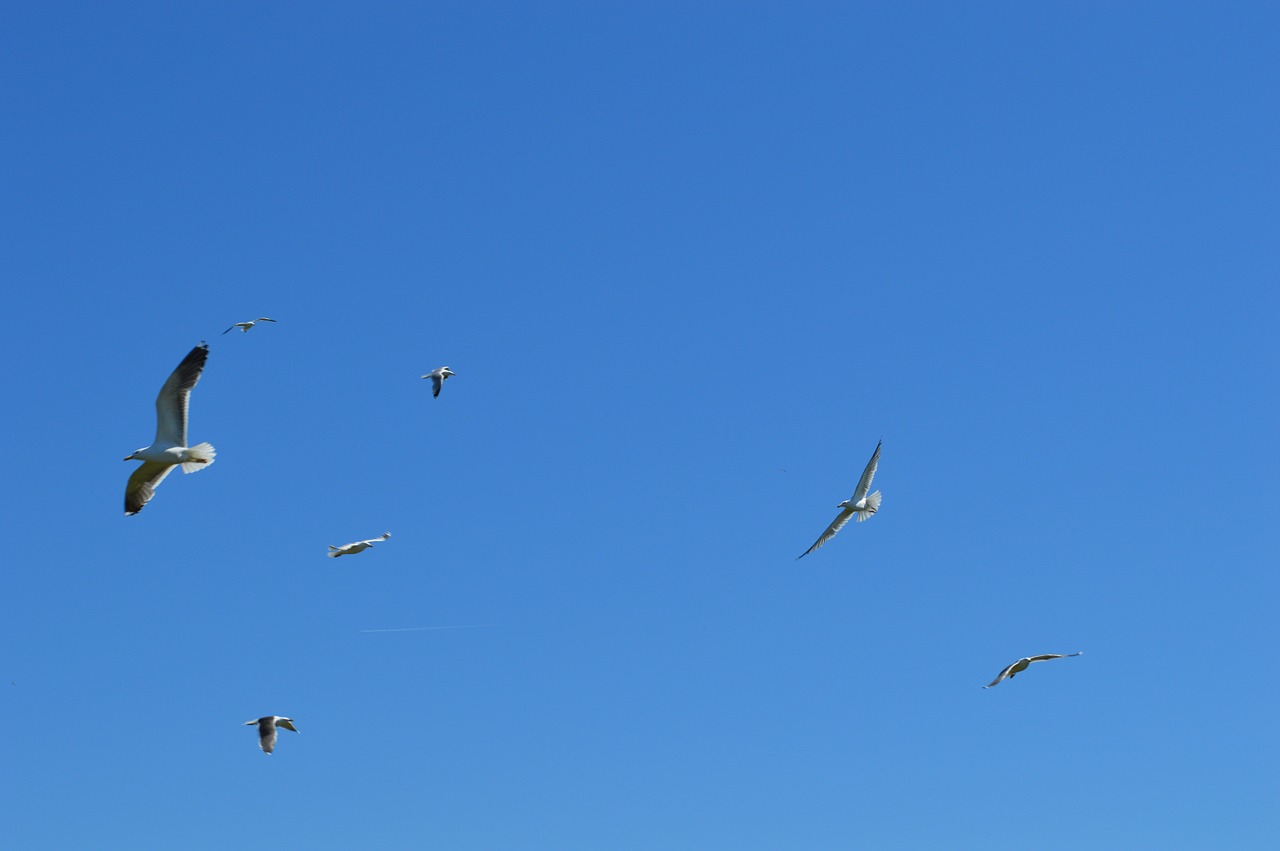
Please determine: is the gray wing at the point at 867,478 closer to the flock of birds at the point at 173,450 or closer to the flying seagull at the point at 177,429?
the flock of birds at the point at 173,450

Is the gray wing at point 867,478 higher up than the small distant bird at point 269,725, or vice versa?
the gray wing at point 867,478

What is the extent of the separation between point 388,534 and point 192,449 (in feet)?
19.8

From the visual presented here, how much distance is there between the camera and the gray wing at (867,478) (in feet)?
119

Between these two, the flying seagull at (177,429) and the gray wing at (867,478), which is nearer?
the flying seagull at (177,429)

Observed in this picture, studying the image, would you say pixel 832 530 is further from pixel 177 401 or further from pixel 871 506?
pixel 177 401

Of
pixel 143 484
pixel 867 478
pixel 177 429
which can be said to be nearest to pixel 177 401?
pixel 177 429

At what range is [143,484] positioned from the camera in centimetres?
3141

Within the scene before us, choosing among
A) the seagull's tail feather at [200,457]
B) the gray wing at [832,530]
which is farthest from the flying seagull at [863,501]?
the seagull's tail feather at [200,457]

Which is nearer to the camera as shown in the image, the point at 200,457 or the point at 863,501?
the point at 200,457

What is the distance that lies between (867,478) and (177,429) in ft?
46.9

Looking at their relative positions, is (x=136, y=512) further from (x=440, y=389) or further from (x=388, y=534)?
(x=440, y=389)

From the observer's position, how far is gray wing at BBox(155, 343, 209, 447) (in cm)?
3023

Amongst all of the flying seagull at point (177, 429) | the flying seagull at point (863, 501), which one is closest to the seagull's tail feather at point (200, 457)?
the flying seagull at point (177, 429)

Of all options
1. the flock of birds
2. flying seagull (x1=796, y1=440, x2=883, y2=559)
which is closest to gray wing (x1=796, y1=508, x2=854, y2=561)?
flying seagull (x1=796, y1=440, x2=883, y2=559)
